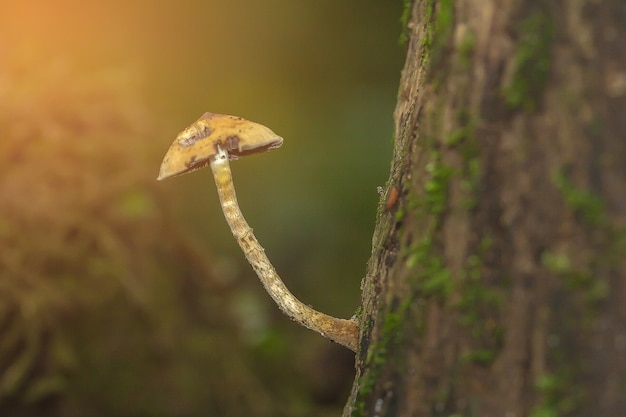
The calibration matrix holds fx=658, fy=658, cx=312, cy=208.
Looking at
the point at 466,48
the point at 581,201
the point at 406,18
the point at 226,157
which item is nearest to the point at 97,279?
the point at 226,157

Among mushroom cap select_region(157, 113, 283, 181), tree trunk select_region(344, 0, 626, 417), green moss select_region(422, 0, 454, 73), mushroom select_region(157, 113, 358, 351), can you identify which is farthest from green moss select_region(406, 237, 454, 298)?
mushroom cap select_region(157, 113, 283, 181)

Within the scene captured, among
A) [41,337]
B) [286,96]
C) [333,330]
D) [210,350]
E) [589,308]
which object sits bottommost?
[210,350]

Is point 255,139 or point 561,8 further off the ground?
point 561,8

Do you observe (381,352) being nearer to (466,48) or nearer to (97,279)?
(466,48)

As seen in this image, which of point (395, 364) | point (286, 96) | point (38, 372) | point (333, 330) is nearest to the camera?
point (395, 364)

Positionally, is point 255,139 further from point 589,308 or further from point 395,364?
point 589,308

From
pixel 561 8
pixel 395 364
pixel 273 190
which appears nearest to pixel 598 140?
pixel 561 8

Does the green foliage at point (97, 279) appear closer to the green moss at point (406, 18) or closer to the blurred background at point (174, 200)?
the blurred background at point (174, 200)

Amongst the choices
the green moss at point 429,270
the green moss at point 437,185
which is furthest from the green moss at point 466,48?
the green moss at point 429,270
